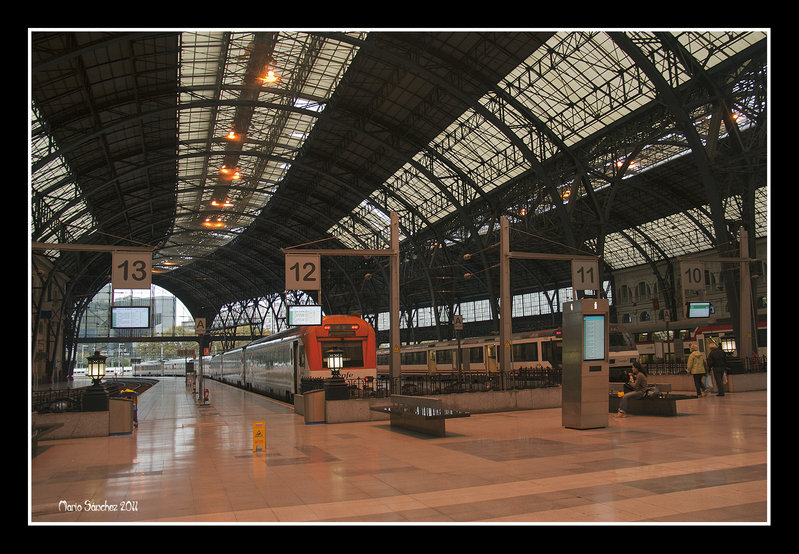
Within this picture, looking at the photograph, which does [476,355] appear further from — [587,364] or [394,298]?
[587,364]

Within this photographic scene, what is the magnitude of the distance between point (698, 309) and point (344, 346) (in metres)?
14.3

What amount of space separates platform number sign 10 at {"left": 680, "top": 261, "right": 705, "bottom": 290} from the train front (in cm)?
1240

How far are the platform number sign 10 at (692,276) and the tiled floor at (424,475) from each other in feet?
31.1

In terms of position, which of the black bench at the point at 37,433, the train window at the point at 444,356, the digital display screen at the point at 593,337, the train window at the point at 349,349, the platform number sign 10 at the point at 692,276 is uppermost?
the platform number sign 10 at the point at 692,276

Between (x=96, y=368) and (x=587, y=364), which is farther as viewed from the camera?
(x=96, y=368)

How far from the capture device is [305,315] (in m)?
23.9

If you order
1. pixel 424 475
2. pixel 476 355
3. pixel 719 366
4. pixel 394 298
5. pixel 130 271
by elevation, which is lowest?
pixel 476 355

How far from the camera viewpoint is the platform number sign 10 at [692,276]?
24889 millimetres

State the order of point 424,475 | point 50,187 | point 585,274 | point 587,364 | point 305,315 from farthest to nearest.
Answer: point 50,187
point 305,315
point 585,274
point 587,364
point 424,475

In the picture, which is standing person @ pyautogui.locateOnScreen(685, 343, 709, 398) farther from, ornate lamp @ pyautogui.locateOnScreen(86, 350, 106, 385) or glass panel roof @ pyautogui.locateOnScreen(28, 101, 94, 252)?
glass panel roof @ pyautogui.locateOnScreen(28, 101, 94, 252)

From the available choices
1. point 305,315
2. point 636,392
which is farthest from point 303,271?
point 636,392

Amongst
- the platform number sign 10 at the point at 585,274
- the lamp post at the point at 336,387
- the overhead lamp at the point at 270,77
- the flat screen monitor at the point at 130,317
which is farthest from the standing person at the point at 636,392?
the overhead lamp at the point at 270,77

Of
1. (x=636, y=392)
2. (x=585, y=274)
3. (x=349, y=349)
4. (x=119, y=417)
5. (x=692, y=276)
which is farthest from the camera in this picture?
(x=349, y=349)

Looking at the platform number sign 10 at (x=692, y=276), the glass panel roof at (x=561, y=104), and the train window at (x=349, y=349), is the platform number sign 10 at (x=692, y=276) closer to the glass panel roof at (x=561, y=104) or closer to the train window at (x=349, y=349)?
the glass panel roof at (x=561, y=104)
